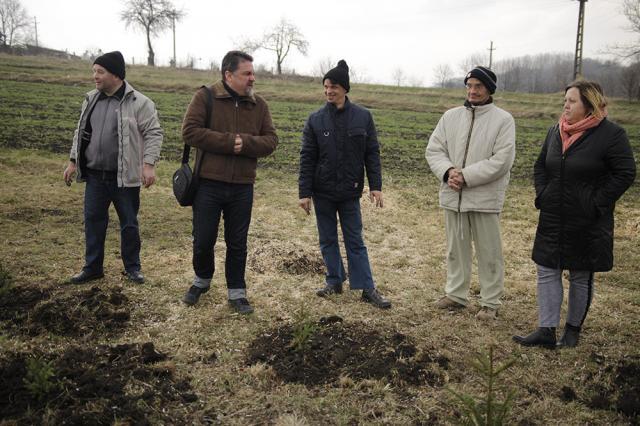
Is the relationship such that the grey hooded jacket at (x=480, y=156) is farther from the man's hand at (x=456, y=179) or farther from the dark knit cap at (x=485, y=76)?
the dark knit cap at (x=485, y=76)

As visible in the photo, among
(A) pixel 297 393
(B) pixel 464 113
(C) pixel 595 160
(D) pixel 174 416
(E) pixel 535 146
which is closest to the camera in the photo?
(D) pixel 174 416


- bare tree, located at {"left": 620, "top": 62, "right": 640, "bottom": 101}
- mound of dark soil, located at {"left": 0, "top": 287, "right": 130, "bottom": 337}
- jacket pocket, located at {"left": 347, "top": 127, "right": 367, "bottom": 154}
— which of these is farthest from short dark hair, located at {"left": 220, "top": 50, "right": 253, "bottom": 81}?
bare tree, located at {"left": 620, "top": 62, "right": 640, "bottom": 101}

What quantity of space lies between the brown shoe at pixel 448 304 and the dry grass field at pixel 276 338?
10 centimetres

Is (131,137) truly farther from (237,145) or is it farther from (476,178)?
(476,178)

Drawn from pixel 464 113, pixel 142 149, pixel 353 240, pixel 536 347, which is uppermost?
pixel 464 113

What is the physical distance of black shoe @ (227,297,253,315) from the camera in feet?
15.7

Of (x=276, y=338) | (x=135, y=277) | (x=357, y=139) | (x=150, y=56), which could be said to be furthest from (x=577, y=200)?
(x=150, y=56)

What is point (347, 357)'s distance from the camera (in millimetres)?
3928

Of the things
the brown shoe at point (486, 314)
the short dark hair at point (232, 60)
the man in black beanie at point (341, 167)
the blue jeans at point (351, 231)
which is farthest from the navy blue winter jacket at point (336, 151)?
the brown shoe at point (486, 314)

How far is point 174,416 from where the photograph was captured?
10.3 ft

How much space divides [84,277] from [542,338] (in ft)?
14.7

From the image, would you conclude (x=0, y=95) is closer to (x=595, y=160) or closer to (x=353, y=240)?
(x=353, y=240)

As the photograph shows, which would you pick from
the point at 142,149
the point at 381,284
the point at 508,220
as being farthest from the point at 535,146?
the point at 142,149

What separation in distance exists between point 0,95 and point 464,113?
68.0 feet
